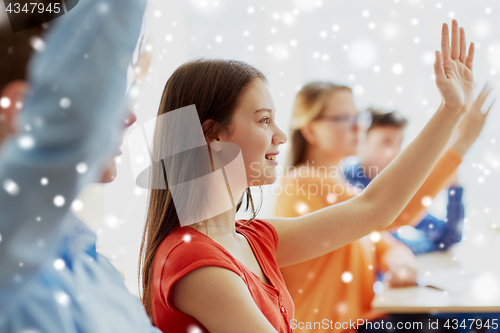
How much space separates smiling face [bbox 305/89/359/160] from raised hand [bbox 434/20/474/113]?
0.49m

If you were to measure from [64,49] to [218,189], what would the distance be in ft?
1.38

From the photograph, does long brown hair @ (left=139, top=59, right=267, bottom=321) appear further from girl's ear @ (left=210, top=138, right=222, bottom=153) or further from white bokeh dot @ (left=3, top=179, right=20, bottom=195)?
white bokeh dot @ (left=3, top=179, right=20, bottom=195)

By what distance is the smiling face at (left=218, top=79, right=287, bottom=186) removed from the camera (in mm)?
582

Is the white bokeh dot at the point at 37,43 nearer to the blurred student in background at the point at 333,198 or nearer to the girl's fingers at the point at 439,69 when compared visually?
the girl's fingers at the point at 439,69

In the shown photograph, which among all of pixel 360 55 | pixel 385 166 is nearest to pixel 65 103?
pixel 385 166

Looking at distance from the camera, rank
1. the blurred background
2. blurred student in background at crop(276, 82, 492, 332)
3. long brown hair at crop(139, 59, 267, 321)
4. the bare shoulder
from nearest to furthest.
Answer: the bare shoulder < long brown hair at crop(139, 59, 267, 321) < blurred student in background at crop(276, 82, 492, 332) < the blurred background

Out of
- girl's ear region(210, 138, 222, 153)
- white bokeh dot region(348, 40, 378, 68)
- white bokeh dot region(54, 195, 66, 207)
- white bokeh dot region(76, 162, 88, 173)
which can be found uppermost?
white bokeh dot region(348, 40, 378, 68)

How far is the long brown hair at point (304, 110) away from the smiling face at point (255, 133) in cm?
59

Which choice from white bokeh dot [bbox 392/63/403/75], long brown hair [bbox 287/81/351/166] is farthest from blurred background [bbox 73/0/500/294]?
long brown hair [bbox 287/81/351/166]

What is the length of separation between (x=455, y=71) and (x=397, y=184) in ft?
0.72

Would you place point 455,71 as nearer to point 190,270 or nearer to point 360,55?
point 190,270

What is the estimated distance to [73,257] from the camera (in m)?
0.27

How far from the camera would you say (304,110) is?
119 centimetres

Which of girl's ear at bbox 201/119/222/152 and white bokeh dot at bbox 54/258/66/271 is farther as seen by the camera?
girl's ear at bbox 201/119/222/152
